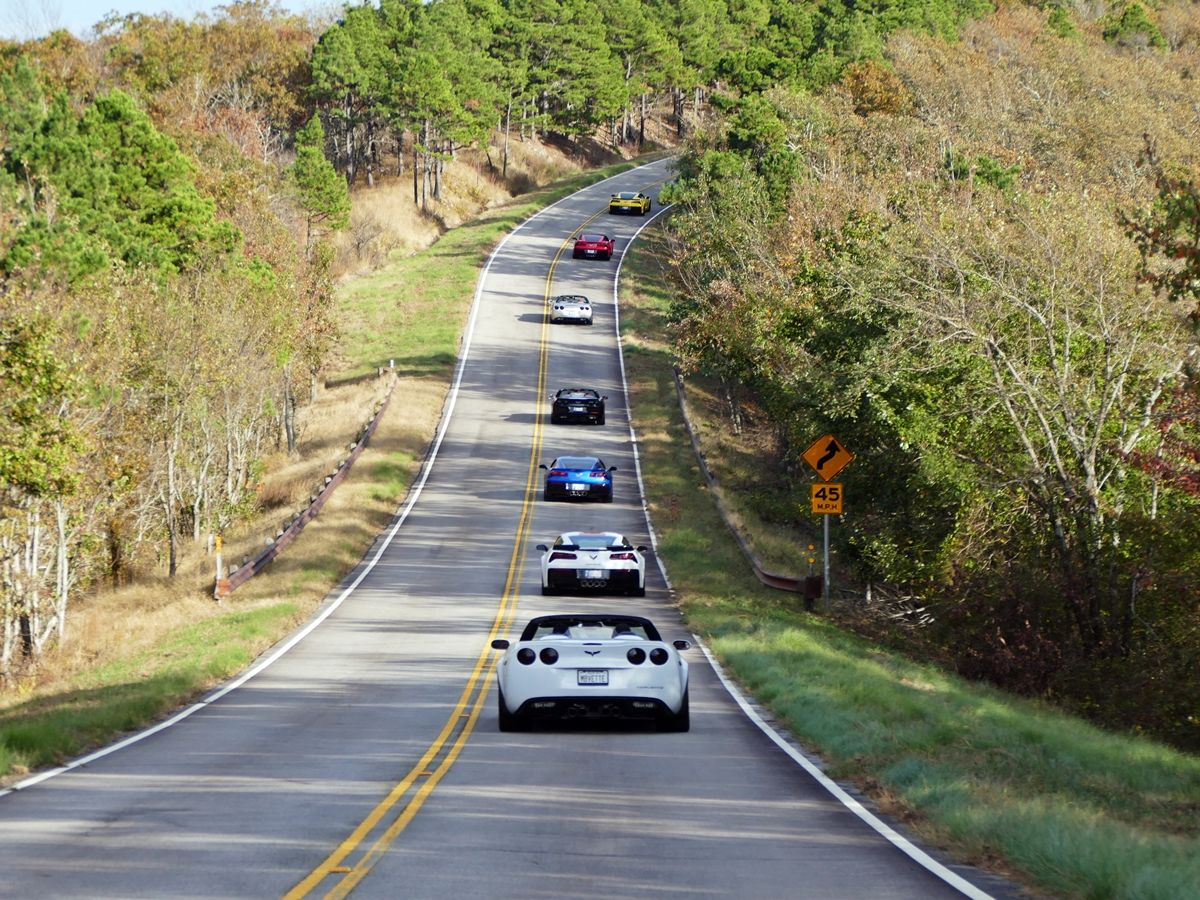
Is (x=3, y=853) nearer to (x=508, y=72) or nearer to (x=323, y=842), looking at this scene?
(x=323, y=842)

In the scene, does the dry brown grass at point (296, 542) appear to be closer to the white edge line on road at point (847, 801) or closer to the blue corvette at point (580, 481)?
the blue corvette at point (580, 481)

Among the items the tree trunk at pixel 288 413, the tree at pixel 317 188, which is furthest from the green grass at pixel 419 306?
the tree trunk at pixel 288 413

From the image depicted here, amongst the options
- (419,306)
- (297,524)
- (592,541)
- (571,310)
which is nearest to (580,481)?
(297,524)

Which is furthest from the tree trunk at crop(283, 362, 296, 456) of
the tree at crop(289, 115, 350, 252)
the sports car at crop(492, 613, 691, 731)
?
the sports car at crop(492, 613, 691, 731)

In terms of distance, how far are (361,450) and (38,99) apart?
102 feet

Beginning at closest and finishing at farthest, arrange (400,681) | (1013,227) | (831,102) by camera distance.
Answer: (400,681) → (1013,227) → (831,102)

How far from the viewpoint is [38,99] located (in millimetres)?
72312

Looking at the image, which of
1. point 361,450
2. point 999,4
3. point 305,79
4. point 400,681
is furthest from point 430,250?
point 400,681

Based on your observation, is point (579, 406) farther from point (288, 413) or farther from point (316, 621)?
point (316, 621)

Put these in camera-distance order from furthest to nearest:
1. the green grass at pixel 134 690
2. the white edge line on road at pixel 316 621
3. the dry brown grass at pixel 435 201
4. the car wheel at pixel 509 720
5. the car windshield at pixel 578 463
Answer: the dry brown grass at pixel 435 201, the car windshield at pixel 578 463, the car wheel at pixel 509 720, the green grass at pixel 134 690, the white edge line on road at pixel 316 621

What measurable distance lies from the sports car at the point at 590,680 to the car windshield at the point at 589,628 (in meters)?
0.47

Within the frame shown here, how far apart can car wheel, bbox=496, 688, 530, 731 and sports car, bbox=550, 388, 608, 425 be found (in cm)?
4146

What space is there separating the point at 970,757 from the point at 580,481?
30.8m

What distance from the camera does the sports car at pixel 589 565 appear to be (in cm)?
3120
